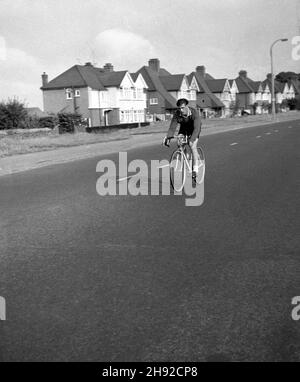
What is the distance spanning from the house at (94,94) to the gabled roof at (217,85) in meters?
35.3

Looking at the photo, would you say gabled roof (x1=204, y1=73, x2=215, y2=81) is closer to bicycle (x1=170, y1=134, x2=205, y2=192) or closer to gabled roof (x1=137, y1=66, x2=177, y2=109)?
gabled roof (x1=137, y1=66, x2=177, y2=109)

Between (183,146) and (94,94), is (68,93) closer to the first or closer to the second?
(94,94)

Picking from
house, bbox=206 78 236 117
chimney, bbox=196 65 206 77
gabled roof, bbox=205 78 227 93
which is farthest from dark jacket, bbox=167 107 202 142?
chimney, bbox=196 65 206 77

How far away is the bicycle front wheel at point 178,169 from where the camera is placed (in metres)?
10.2

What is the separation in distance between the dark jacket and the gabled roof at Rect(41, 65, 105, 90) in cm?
5668

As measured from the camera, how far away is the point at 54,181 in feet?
41.4

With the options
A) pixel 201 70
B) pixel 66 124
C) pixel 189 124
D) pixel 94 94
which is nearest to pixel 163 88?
pixel 94 94

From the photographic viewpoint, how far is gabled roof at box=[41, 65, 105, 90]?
66125mm

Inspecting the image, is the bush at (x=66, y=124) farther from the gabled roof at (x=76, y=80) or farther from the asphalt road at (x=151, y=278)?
the asphalt road at (x=151, y=278)

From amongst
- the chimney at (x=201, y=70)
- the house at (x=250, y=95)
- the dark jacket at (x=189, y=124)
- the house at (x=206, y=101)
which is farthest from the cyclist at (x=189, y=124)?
the house at (x=250, y=95)

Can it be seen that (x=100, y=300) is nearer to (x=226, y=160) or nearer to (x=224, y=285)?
(x=224, y=285)

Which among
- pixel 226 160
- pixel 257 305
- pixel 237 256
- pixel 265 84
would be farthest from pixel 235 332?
pixel 265 84

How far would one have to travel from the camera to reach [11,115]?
44000mm

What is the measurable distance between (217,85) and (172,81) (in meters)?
21.2
